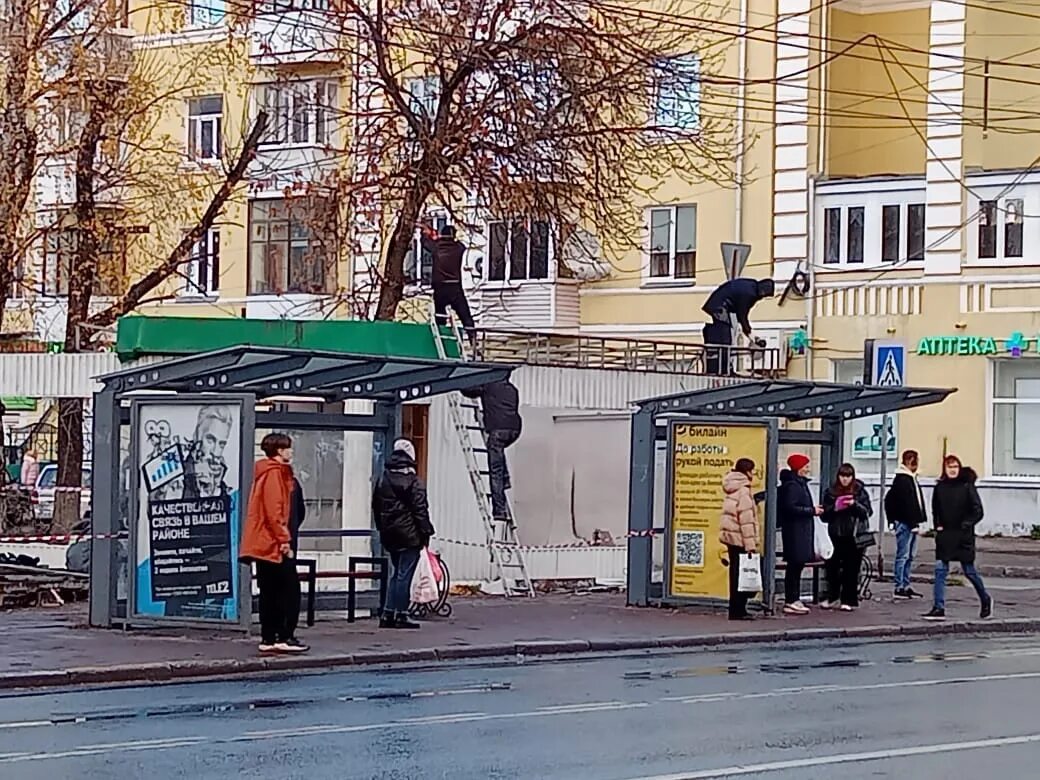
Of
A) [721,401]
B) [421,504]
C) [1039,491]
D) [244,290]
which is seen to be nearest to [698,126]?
[1039,491]

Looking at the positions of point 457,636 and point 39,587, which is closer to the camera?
point 457,636

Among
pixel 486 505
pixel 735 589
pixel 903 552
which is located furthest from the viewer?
pixel 903 552

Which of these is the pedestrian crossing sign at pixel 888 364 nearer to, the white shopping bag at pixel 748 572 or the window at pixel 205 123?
the white shopping bag at pixel 748 572

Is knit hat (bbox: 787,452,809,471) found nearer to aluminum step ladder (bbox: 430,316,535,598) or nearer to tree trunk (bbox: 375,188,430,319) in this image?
aluminum step ladder (bbox: 430,316,535,598)

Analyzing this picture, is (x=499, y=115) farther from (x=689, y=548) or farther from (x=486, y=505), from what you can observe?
(x=689, y=548)

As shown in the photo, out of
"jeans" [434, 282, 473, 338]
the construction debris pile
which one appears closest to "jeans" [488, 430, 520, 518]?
"jeans" [434, 282, 473, 338]

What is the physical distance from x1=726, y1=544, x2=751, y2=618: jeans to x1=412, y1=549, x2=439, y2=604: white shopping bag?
10.3 feet

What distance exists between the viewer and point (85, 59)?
2909 centimetres

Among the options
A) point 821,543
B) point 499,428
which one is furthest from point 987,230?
point 821,543

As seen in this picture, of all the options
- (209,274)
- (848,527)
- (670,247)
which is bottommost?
(848,527)

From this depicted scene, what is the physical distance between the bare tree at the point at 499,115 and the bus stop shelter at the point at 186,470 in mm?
8463

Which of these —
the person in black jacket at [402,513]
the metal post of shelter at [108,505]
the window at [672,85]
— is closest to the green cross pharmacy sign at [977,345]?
the window at [672,85]

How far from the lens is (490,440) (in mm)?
25688

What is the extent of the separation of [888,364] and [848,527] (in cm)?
403
